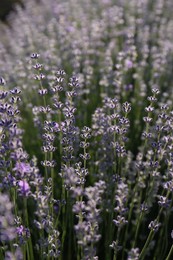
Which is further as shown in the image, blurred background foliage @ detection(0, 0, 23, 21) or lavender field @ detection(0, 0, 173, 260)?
blurred background foliage @ detection(0, 0, 23, 21)

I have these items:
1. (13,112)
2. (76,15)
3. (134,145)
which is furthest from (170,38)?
(13,112)

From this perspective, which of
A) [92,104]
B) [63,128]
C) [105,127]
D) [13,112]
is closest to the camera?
[13,112]

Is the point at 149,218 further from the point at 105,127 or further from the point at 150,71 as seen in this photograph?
the point at 150,71

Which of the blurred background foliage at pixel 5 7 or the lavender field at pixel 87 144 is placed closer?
the lavender field at pixel 87 144

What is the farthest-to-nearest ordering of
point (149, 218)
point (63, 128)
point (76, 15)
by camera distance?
1. point (76, 15)
2. point (149, 218)
3. point (63, 128)

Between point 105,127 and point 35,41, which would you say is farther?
point 35,41

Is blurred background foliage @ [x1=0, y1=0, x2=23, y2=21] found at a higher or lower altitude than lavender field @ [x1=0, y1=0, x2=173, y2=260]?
higher

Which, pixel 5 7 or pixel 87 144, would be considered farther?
pixel 5 7

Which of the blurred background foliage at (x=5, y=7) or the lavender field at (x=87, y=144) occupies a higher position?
the blurred background foliage at (x=5, y=7)
